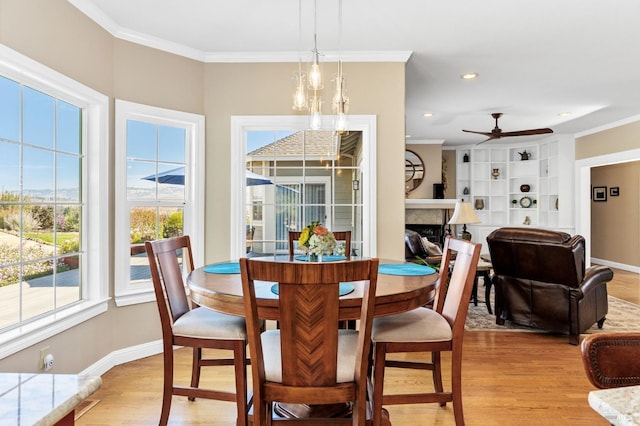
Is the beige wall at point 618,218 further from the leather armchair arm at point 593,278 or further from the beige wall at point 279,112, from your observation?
the beige wall at point 279,112

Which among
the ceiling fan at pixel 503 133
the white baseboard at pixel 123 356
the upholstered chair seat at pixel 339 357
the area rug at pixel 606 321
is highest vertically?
the ceiling fan at pixel 503 133

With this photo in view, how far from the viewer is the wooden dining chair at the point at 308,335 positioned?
134 cm

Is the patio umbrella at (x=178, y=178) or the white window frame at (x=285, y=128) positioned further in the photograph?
the white window frame at (x=285, y=128)

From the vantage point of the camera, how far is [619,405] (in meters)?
0.69

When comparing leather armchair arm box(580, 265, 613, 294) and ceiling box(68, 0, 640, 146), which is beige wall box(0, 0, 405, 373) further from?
leather armchair arm box(580, 265, 613, 294)

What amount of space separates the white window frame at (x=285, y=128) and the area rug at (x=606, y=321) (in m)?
1.58

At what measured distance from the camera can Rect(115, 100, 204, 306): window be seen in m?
3.04

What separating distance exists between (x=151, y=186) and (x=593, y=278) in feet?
13.4

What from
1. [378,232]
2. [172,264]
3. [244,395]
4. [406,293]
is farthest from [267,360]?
[378,232]

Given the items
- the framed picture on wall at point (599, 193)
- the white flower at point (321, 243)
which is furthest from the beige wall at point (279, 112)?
the framed picture on wall at point (599, 193)

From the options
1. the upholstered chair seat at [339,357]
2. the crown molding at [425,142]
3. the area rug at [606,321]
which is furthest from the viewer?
the crown molding at [425,142]

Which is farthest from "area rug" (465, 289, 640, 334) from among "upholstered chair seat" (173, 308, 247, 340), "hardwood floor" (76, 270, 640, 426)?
"upholstered chair seat" (173, 308, 247, 340)

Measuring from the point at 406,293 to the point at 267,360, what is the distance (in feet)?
2.24

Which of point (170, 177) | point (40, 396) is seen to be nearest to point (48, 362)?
point (170, 177)
